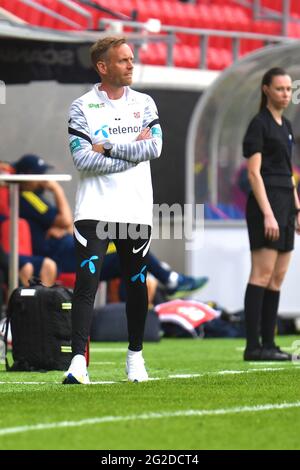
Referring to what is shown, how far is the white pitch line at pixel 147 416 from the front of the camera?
4.63m

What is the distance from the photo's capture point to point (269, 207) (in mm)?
8172

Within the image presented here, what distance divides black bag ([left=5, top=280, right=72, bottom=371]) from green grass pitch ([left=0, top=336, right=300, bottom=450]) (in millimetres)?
173

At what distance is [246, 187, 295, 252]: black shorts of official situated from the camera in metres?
8.27

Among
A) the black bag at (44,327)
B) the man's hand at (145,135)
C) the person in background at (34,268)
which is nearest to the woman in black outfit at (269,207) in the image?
the black bag at (44,327)

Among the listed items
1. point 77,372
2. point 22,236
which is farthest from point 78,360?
point 22,236

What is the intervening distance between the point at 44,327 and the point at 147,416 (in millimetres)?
2767

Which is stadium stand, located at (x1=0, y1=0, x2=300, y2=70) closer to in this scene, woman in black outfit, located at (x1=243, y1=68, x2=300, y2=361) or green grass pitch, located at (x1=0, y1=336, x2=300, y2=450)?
woman in black outfit, located at (x1=243, y1=68, x2=300, y2=361)

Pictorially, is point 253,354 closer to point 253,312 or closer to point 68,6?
point 253,312

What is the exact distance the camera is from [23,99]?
13469mm

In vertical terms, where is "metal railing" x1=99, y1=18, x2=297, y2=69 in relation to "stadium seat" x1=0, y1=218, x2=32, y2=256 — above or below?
above

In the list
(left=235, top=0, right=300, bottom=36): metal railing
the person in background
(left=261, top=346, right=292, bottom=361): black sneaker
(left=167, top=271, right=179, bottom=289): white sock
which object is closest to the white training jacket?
(left=261, top=346, right=292, bottom=361): black sneaker

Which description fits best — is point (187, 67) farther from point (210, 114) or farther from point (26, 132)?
point (26, 132)
